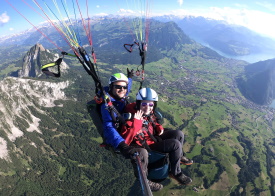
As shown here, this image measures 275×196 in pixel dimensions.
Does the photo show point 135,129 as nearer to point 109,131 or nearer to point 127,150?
point 127,150

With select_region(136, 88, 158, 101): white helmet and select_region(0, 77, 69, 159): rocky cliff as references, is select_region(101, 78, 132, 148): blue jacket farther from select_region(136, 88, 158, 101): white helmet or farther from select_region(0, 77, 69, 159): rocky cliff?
select_region(0, 77, 69, 159): rocky cliff

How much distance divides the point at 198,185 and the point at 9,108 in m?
148

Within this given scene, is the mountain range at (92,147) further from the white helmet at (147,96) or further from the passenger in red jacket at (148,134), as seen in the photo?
the white helmet at (147,96)

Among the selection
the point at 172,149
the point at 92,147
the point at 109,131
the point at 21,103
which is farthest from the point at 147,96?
the point at 21,103

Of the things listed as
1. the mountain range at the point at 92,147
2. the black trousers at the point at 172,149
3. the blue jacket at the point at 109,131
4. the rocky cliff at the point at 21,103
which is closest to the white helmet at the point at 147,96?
the blue jacket at the point at 109,131

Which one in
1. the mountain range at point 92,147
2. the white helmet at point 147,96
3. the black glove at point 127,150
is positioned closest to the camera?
the black glove at point 127,150

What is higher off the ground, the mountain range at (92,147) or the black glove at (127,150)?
the black glove at (127,150)

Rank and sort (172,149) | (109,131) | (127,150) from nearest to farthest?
1. (127,150)
2. (109,131)
3. (172,149)

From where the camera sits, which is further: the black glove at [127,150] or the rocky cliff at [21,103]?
the rocky cliff at [21,103]

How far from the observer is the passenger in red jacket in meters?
7.07

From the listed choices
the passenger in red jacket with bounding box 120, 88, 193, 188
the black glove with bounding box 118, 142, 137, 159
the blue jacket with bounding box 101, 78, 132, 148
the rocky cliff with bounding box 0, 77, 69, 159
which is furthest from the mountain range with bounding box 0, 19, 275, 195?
the black glove with bounding box 118, 142, 137, 159

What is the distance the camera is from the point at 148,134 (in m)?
7.95

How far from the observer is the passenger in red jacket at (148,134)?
707cm

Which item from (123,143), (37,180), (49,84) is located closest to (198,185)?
(37,180)
